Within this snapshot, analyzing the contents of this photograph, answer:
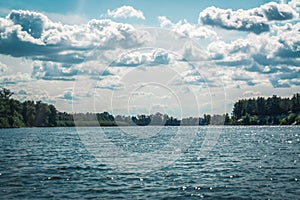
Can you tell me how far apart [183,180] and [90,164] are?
16797mm

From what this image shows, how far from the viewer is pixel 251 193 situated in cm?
3366

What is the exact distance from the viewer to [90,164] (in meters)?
53.5

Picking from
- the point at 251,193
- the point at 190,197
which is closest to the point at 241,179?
the point at 251,193

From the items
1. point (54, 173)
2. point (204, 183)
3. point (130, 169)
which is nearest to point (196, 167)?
point (130, 169)

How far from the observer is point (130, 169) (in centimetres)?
4800

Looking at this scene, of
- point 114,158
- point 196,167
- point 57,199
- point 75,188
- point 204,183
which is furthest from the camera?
point 114,158

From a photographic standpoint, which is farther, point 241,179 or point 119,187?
point 241,179

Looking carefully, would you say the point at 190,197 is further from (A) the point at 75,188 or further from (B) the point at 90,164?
→ (B) the point at 90,164

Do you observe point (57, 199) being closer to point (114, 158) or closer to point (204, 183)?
point (204, 183)

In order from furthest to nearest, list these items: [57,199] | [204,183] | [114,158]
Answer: [114,158]
[204,183]
[57,199]

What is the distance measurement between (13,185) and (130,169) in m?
14.1

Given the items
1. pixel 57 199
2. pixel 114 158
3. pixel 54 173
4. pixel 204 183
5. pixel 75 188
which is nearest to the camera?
pixel 57 199

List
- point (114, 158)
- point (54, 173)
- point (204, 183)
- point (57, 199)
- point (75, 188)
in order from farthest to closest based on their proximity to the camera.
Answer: point (114, 158)
point (54, 173)
point (204, 183)
point (75, 188)
point (57, 199)

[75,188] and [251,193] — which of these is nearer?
[251,193]
